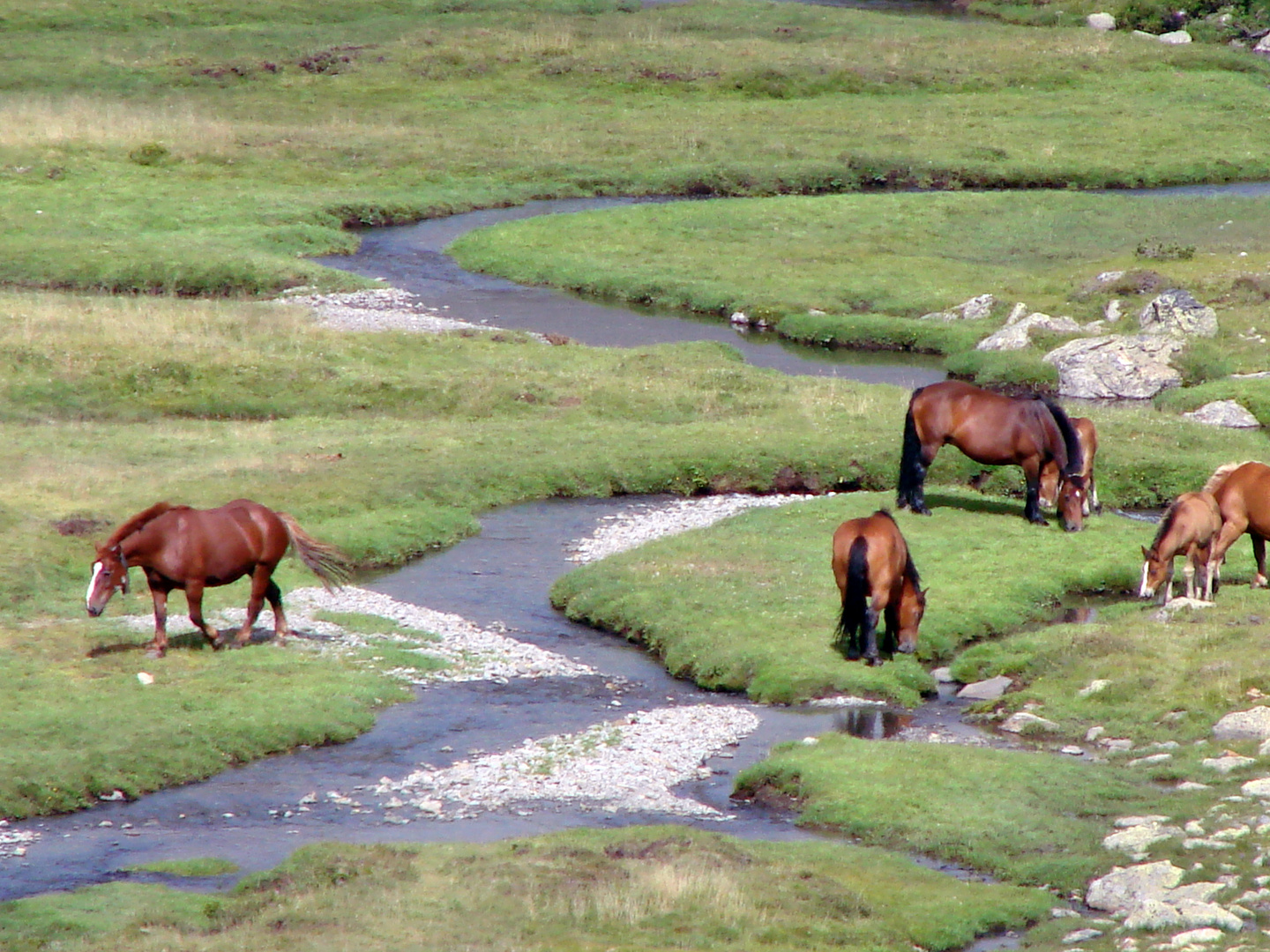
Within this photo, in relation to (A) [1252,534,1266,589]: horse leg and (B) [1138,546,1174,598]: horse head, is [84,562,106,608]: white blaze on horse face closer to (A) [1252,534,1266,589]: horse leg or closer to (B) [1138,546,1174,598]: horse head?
(B) [1138,546,1174,598]: horse head

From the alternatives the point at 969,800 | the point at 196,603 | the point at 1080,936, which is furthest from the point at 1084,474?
the point at 196,603

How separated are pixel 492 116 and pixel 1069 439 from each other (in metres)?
52.8

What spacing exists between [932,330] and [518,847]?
35113 millimetres

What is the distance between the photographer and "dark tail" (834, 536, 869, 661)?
23.7m

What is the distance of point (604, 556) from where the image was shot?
98.4ft

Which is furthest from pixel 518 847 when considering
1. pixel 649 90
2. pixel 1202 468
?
pixel 649 90

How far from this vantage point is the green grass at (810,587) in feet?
79.9

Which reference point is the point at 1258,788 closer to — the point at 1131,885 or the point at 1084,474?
the point at 1131,885

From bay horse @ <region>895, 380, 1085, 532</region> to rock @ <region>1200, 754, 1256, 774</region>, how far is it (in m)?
10.5

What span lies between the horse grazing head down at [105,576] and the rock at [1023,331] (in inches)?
1217

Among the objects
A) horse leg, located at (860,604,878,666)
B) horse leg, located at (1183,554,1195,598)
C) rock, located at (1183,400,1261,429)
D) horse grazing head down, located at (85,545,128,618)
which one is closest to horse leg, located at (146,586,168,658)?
horse grazing head down, located at (85,545,128,618)

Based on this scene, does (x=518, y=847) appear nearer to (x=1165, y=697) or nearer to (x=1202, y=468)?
(x=1165, y=697)

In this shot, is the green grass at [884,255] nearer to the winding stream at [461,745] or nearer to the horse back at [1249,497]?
the horse back at [1249,497]

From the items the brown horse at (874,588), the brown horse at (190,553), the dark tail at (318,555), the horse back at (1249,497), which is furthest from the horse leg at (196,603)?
the horse back at (1249,497)
